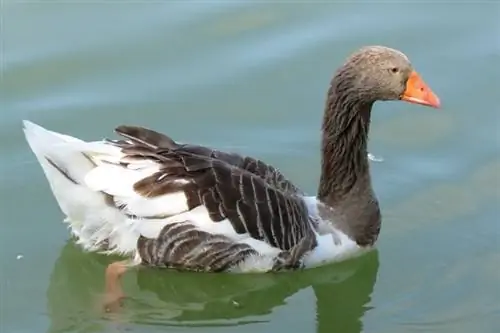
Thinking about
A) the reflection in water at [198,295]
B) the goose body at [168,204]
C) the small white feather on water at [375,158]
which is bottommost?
the reflection in water at [198,295]

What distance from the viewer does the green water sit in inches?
245

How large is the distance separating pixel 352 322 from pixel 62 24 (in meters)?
3.92

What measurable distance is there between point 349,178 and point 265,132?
46.2 inches

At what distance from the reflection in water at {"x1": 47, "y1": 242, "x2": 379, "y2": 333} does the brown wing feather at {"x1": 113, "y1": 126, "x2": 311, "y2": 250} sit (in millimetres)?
350

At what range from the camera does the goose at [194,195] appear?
6.03 metres

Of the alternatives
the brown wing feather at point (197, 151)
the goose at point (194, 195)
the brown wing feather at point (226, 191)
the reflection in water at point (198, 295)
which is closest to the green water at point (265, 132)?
the reflection in water at point (198, 295)

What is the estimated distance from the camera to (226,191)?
238 inches

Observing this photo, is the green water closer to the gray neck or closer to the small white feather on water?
the small white feather on water

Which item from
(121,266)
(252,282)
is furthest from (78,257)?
(252,282)

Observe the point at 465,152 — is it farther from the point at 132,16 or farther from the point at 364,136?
the point at 132,16

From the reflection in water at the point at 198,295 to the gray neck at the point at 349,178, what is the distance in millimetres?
276

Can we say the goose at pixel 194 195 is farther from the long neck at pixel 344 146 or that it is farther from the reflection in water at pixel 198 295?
the reflection in water at pixel 198 295

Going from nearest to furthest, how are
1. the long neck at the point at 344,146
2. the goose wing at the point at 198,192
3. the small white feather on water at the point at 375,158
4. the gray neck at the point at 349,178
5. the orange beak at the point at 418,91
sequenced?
the goose wing at the point at 198,192 < the orange beak at the point at 418,91 < the long neck at the point at 344,146 < the gray neck at the point at 349,178 < the small white feather on water at the point at 375,158

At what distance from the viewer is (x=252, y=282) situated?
6.35 m
